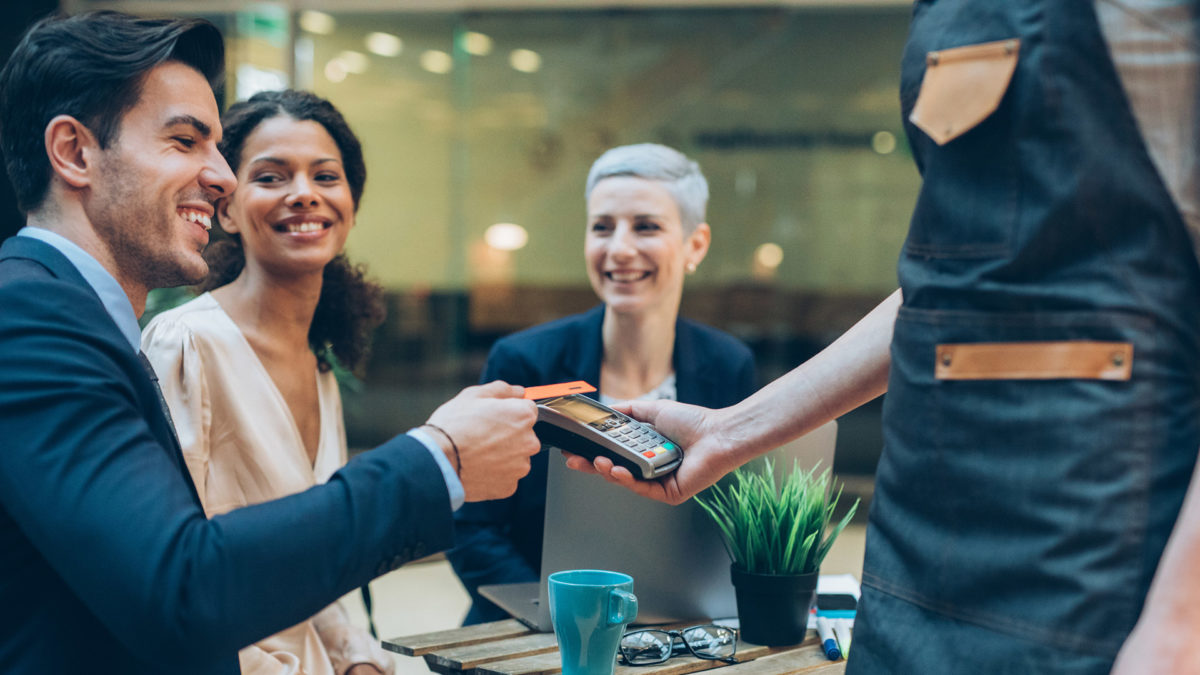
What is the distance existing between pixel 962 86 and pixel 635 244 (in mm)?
1653

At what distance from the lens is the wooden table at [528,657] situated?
1412mm

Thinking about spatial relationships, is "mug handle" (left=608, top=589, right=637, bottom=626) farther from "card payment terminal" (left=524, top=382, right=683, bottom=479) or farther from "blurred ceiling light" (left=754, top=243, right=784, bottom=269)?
"blurred ceiling light" (left=754, top=243, right=784, bottom=269)

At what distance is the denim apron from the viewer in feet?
2.74

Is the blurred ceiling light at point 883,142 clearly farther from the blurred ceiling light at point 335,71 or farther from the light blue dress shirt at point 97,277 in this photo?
the light blue dress shirt at point 97,277

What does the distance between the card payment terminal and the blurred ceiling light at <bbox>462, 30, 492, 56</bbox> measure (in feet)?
19.8

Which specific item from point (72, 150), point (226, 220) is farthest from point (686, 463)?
point (226, 220)

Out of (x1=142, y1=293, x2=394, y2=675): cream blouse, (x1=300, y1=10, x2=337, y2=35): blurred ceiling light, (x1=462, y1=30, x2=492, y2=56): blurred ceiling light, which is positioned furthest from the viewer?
(x1=462, y1=30, x2=492, y2=56): blurred ceiling light

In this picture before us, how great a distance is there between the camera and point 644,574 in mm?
1580

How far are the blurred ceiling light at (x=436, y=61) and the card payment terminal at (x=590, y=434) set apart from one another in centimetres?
611

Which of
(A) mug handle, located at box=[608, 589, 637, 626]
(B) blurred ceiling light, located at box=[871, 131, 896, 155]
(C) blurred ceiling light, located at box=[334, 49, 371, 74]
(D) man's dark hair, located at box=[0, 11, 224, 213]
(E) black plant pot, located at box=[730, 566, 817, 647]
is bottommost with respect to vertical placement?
(E) black plant pot, located at box=[730, 566, 817, 647]

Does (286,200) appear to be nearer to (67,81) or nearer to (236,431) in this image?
(236,431)

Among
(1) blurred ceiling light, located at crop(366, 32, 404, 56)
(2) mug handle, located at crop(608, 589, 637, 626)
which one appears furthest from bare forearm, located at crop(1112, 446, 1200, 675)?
(1) blurred ceiling light, located at crop(366, 32, 404, 56)

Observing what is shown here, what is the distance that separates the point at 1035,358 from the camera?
870 millimetres

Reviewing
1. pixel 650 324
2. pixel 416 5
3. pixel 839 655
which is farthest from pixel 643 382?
pixel 416 5
